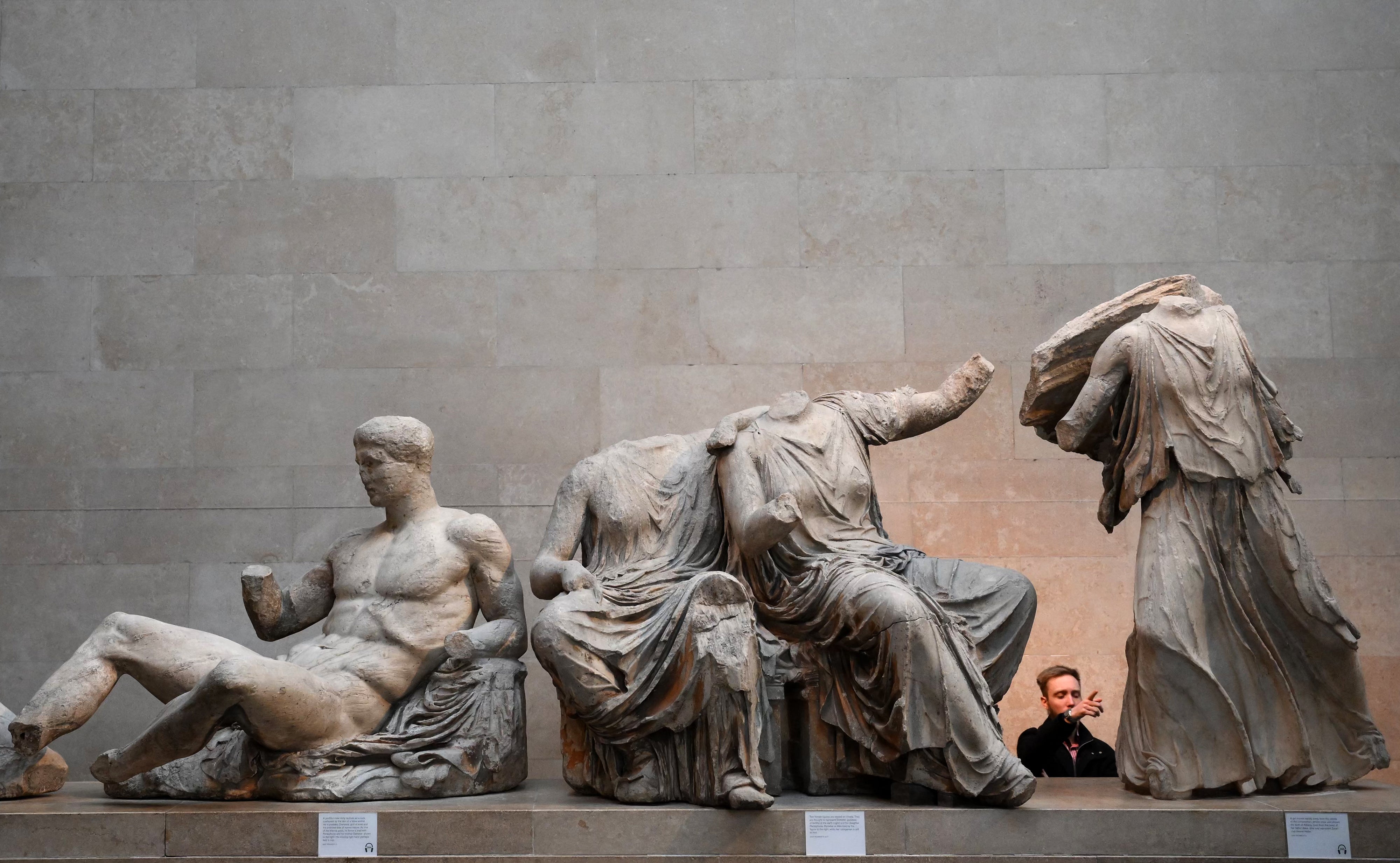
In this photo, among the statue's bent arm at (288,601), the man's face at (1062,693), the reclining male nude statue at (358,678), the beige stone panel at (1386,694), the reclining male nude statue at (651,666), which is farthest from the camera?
the beige stone panel at (1386,694)

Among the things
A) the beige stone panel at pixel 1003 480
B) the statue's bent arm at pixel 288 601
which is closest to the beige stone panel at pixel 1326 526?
the beige stone panel at pixel 1003 480

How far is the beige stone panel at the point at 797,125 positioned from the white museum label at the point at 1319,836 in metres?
3.98

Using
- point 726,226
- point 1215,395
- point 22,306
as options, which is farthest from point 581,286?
point 1215,395

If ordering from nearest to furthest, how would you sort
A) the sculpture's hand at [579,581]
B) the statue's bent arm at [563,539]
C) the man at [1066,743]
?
the sculpture's hand at [579,581] → the statue's bent arm at [563,539] → the man at [1066,743]

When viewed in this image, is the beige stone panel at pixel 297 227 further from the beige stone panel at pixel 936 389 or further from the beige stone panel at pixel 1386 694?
the beige stone panel at pixel 1386 694

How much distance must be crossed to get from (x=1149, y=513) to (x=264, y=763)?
135 inches

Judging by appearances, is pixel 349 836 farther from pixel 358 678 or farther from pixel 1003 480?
pixel 1003 480

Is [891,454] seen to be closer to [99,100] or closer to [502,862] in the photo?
[502,862]

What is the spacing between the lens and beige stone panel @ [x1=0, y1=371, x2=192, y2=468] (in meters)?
7.51

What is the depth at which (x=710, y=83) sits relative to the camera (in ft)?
25.5

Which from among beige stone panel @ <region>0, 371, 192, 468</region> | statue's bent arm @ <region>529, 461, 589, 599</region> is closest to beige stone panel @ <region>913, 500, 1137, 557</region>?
statue's bent arm @ <region>529, 461, 589, 599</region>

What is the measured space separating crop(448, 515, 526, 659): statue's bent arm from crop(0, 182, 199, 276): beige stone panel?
9.05ft

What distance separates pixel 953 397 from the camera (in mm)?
6191

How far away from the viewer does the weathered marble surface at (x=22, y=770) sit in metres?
5.52
